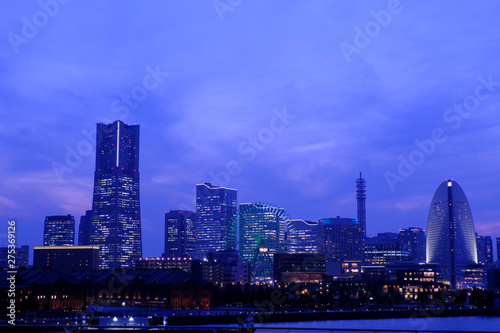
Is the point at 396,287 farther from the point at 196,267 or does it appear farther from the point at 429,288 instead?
the point at 196,267

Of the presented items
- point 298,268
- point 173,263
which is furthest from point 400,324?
point 173,263

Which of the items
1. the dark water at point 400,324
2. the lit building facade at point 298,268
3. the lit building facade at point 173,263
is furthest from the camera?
the lit building facade at point 173,263

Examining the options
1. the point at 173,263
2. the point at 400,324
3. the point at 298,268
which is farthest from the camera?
the point at 173,263

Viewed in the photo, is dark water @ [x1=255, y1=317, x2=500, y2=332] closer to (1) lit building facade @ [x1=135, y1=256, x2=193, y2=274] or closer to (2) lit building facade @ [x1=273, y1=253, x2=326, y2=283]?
(2) lit building facade @ [x1=273, y1=253, x2=326, y2=283]

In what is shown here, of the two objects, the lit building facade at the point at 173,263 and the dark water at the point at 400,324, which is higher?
the lit building facade at the point at 173,263

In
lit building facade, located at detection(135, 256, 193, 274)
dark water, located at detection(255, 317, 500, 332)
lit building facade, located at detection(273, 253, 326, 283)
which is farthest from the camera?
lit building facade, located at detection(135, 256, 193, 274)

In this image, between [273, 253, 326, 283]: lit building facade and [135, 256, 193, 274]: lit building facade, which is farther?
[135, 256, 193, 274]: lit building facade

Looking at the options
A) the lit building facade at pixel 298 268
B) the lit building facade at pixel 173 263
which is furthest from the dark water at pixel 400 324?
the lit building facade at pixel 173 263

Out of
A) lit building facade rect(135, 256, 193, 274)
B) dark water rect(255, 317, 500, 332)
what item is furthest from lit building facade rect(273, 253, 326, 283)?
dark water rect(255, 317, 500, 332)

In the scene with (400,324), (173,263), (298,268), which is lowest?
(400,324)

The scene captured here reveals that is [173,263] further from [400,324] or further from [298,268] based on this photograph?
[400,324]

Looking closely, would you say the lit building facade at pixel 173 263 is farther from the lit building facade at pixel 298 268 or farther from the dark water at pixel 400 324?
the dark water at pixel 400 324

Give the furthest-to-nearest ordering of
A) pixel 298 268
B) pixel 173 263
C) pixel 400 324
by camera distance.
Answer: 1. pixel 173 263
2. pixel 298 268
3. pixel 400 324

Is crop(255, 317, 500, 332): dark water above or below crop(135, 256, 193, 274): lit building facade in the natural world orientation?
below
